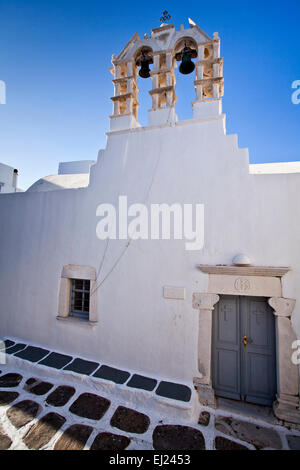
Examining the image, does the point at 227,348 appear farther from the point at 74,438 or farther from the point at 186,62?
the point at 186,62

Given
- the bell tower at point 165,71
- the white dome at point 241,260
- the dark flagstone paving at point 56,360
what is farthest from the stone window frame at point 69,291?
the bell tower at point 165,71

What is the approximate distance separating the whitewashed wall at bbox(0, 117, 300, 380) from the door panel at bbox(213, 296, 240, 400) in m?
0.45

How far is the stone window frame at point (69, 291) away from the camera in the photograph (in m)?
4.22

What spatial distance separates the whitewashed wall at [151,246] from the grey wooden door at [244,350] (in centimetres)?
45

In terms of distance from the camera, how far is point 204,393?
11.0 ft

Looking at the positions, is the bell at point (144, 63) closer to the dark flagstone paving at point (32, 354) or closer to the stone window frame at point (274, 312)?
the stone window frame at point (274, 312)

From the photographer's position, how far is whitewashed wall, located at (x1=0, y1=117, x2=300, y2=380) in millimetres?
3451

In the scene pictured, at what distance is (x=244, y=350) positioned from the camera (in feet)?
11.4

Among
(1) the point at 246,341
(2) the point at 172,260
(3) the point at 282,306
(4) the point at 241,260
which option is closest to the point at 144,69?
(2) the point at 172,260

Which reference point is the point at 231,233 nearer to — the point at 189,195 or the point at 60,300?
the point at 189,195

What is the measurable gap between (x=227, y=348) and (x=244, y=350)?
0.88 feet

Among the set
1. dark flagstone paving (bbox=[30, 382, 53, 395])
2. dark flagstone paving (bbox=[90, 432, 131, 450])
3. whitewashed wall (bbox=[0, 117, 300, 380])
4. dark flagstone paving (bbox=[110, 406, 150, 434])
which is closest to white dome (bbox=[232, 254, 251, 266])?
whitewashed wall (bbox=[0, 117, 300, 380])

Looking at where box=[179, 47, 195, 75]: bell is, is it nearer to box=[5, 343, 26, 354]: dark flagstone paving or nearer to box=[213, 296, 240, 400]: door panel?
box=[213, 296, 240, 400]: door panel

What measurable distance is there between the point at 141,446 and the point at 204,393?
1268mm
